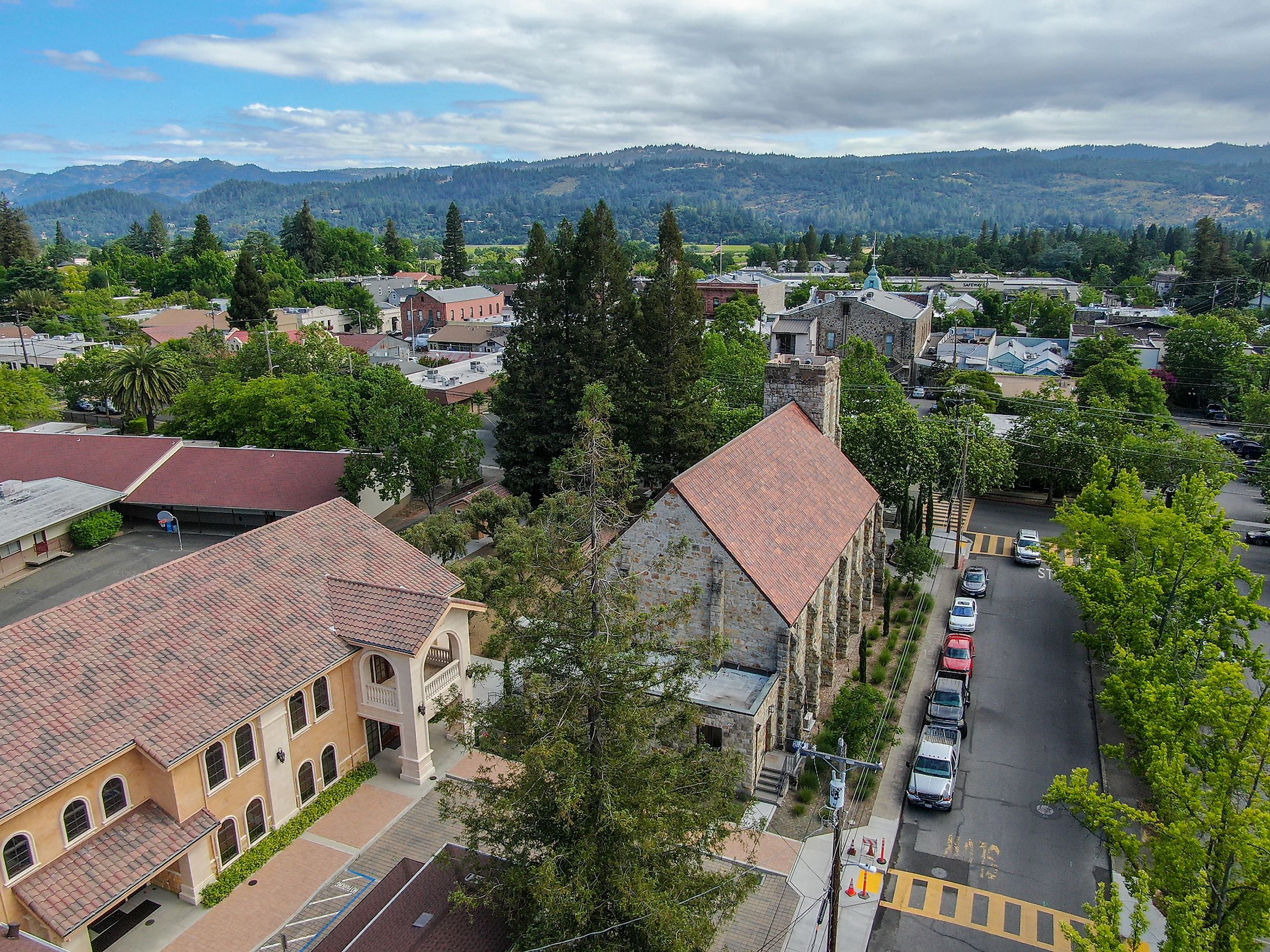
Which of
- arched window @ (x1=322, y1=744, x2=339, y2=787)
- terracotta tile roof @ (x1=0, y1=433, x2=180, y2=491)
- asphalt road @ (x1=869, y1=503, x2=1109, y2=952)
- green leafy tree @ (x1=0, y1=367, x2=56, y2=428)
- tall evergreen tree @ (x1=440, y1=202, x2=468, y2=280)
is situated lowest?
asphalt road @ (x1=869, y1=503, x2=1109, y2=952)

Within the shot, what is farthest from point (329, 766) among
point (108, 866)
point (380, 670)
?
point (108, 866)

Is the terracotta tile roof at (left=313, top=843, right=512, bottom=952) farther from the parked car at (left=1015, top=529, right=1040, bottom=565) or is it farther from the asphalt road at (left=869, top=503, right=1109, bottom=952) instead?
the parked car at (left=1015, top=529, right=1040, bottom=565)

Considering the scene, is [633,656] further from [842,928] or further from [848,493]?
[848,493]

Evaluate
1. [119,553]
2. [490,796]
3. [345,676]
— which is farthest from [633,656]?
[119,553]

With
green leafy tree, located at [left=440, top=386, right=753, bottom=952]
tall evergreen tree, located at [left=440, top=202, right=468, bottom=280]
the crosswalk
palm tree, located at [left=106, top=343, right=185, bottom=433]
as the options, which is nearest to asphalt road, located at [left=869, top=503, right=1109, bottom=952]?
the crosswalk

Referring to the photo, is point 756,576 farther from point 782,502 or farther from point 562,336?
point 562,336

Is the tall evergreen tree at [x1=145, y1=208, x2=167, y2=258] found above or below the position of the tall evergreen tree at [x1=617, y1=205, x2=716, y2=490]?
above
